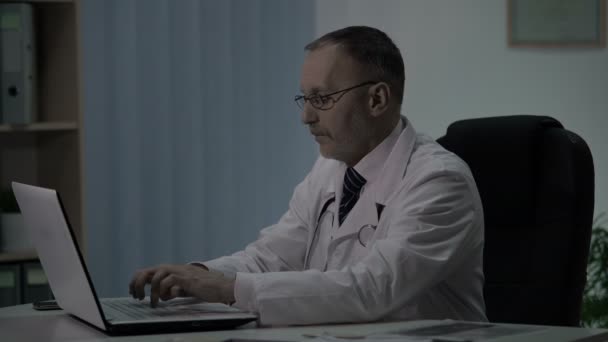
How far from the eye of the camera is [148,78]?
3.35m

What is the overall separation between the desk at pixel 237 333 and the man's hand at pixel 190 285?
11cm

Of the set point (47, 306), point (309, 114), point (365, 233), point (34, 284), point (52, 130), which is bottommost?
point (34, 284)

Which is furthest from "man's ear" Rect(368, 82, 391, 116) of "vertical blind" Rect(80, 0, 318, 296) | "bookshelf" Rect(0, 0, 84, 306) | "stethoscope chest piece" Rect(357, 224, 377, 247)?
"vertical blind" Rect(80, 0, 318, 296)

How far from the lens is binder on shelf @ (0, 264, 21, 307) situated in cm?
283

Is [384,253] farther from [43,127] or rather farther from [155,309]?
[43,127]

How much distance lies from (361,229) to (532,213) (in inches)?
15.0

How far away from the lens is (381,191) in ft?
6.24

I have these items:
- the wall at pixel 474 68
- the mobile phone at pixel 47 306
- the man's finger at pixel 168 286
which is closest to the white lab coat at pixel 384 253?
the man's finger at pixel 168 286

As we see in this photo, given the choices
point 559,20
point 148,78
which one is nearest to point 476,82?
point 559,20

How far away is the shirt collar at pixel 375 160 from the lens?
1959 mm

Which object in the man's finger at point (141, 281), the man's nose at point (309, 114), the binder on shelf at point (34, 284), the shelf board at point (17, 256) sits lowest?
the binder on shelf at point (34, 284)

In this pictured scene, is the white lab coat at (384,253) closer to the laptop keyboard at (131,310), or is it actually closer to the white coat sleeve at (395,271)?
the white coat sleeve at (395,271)

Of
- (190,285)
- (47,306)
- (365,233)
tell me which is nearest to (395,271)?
(365,233)

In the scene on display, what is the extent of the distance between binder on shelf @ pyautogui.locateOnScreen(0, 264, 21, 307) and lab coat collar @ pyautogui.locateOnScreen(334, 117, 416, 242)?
1.30 m
